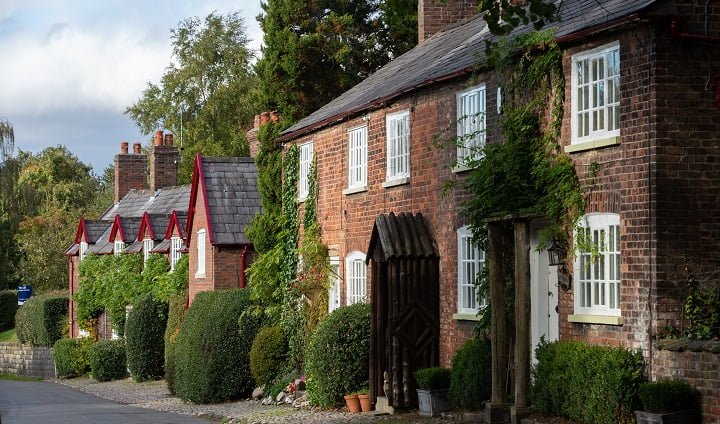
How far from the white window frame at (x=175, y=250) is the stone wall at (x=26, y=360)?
562 inches

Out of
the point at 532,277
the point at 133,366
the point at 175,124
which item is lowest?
the point at 133,366

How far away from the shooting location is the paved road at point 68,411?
26583 mm

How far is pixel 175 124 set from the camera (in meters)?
67.4

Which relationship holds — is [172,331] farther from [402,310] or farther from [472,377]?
[472,377]

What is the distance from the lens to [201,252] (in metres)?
36.2

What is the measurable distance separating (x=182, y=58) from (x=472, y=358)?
4984 cm

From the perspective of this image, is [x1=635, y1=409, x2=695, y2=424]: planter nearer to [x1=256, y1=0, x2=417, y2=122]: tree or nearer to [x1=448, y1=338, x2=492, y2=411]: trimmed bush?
[x1=448, y1=338, x2=492, y2=411]: trimmed bush

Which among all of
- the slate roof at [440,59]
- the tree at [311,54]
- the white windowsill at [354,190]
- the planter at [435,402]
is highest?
the tree at [311,54]

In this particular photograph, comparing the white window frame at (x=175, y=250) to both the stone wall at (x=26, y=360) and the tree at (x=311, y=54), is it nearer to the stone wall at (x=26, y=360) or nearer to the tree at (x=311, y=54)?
the tree at (x=311, y=54)

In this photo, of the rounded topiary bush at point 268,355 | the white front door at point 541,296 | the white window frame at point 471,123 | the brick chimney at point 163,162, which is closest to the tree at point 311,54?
the brick chimney at point 163,162

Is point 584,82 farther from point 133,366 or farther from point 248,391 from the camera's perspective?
point 133,366

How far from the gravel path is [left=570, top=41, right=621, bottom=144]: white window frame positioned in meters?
5.48

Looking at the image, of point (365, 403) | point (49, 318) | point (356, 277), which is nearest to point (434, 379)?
point (365, 403)

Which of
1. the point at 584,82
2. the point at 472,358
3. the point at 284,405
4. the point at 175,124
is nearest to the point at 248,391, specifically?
the point at 284,405
